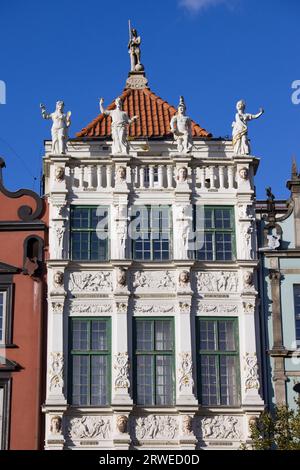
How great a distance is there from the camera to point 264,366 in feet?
110

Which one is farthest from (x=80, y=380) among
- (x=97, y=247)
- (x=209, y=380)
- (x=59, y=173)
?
(x=59, y=173)

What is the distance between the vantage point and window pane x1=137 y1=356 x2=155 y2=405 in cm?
3275

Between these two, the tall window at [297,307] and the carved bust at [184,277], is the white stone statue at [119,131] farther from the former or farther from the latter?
the tall window at [297,307]

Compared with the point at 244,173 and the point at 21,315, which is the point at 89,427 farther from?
the point at 244,173

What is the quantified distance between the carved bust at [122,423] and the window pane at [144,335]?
6.79 ft

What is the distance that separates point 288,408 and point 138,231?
6.74m

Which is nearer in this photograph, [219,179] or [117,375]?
[117,375]

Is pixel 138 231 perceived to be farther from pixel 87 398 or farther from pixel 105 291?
pixel 87 398

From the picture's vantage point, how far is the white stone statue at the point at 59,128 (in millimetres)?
34969

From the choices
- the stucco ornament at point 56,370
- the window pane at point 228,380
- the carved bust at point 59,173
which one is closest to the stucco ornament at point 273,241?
the window pane at point 228,380

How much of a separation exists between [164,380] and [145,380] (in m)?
0.54

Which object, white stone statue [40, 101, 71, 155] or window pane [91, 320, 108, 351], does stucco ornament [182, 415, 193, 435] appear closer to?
window pane [91, 320, 108, 351]
